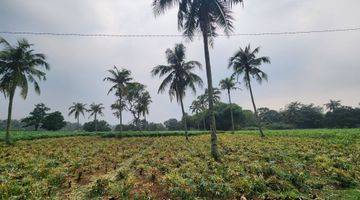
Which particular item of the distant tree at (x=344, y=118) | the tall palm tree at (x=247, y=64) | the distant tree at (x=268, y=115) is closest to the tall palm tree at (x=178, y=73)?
the tall palm tree at (x=247, y=64)

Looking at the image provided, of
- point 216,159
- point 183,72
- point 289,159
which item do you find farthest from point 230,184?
point 183,72

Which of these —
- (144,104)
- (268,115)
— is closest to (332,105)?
(268,115)

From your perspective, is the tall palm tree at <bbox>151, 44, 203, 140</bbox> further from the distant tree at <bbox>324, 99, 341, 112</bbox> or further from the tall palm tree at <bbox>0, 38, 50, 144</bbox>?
the distant tree at <bbox>324, 99, 341, 112</bbox>

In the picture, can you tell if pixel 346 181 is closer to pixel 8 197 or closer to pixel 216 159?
pixel 216 159

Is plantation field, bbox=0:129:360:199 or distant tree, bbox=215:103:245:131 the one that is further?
distant tree, bbox=215:103:245:131

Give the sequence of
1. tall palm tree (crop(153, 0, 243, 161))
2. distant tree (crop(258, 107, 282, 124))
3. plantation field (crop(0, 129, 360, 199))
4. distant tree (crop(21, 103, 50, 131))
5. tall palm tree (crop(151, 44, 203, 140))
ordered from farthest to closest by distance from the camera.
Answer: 1. distant tree (crop(258, 107, 282, 124))
2. distant tree (crop(21, 103, 50, 131))
3. tall palm tree (crop(151, 44, 203, 140))
4. tall palm tree (crop(153, 0, 243, 161))
5. plantation field (crop(0, 129, 360, 199))

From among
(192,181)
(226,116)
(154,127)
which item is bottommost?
(192,181)

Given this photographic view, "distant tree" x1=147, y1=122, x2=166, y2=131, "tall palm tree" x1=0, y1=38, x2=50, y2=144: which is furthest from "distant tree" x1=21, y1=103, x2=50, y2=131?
"tall palm tree" x1=0, y1=38, x2=50, y2=144

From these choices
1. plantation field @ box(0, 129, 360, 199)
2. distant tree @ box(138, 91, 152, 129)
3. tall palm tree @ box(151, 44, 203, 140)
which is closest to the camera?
plantation field @ box(0, 129, 360, 199)

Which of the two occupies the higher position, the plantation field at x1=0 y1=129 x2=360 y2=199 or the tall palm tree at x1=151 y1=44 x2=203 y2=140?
the tall palm tree at x1=151 y1=44 x2=203 y2=140

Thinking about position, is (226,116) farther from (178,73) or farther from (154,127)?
(178,73)

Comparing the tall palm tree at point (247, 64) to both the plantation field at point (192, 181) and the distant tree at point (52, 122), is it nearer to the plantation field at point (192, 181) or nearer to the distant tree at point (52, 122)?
the plantation field at point (192, 181)

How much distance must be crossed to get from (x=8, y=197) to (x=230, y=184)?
23.8 feet

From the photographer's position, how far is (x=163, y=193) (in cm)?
1034
